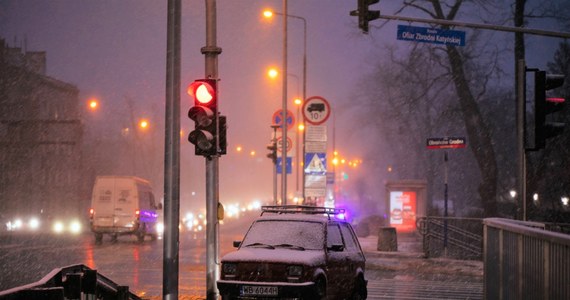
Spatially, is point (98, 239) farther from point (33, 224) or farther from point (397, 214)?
point (33, 224)

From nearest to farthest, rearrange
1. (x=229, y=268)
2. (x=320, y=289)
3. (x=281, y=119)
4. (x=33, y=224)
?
(x=320, y=289) < (x=229, y=268) < (x=281, y=119) < (x=33, y=224)

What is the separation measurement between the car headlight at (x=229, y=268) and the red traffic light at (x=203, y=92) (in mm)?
2519

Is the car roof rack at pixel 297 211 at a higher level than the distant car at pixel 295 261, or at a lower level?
higher

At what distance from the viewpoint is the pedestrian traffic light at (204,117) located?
40.4ft

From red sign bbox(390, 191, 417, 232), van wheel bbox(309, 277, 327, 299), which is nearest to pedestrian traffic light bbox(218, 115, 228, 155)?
van wheel bbox(309, 277, 327, 299)

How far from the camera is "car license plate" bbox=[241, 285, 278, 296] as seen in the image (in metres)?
11.8

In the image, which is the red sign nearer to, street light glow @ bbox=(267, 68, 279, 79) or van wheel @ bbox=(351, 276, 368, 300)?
street light glow @ bbox=(267, 68, 279, 79)

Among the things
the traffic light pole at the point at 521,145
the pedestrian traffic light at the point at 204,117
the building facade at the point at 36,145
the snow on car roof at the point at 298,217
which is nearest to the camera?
the pedestrian traffic light at the point at 204,117

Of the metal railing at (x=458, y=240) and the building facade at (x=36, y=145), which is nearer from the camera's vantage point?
the metal railing at (x=458, y=240)

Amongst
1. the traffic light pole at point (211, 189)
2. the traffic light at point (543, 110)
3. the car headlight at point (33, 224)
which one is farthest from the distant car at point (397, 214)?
the car headlight at point (33, 224)

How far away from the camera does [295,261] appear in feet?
39.1

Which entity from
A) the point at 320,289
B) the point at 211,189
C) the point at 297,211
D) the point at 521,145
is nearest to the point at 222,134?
the point at 211,189

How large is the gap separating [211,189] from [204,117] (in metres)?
1.56

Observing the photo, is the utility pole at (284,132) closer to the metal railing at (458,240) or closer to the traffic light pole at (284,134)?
the traffic light pole at (284,134)
